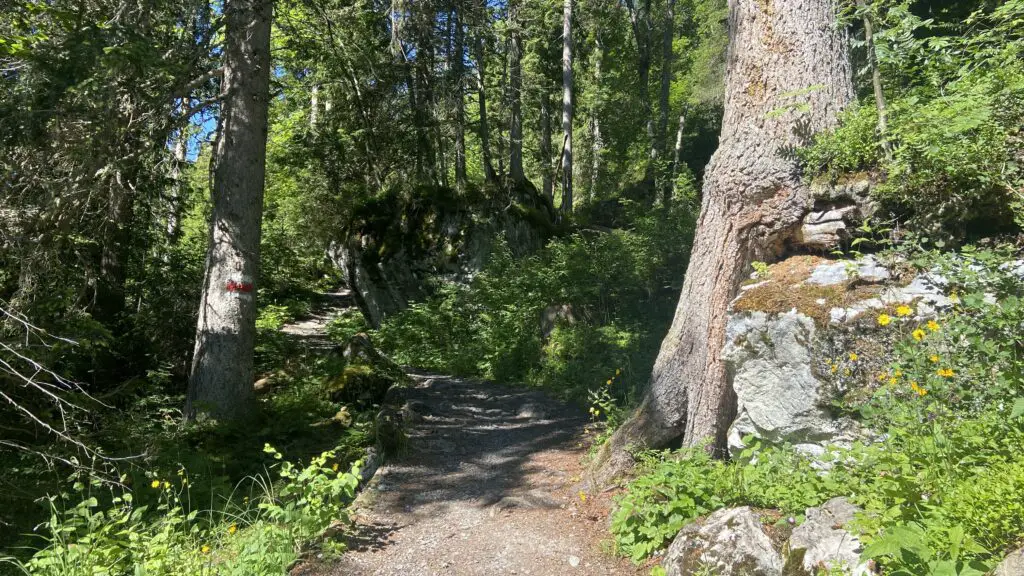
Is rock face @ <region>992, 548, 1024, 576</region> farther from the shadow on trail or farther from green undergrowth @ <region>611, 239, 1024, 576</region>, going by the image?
the shadow on trail

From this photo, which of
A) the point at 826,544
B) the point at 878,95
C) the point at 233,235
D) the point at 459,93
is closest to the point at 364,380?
the point at 233,235

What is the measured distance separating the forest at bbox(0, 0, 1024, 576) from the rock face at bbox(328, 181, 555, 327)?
4.66m

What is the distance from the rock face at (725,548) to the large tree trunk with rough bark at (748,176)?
0.97 m

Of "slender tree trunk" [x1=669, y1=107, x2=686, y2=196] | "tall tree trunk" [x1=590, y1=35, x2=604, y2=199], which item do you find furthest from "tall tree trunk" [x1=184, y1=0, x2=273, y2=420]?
"tall tree trunk" [x1=590, y1=35, x2=604, y2=199]

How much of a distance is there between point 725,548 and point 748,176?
2885 mm

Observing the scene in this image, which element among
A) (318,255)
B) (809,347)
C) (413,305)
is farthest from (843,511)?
(318,255)

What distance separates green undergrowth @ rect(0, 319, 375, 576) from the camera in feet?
12.3

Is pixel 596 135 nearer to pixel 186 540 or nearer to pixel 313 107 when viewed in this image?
pixel 313 107

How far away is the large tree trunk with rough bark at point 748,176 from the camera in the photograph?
465cm

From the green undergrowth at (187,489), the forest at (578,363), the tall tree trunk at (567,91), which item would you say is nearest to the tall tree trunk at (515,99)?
the tall tree trunk at (567,91)

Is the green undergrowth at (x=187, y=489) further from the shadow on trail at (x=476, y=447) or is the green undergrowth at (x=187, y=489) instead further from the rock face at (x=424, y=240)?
the rock face at (x=424, y=240)

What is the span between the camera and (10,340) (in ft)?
15.5

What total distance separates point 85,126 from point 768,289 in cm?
615

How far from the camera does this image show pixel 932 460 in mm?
2680
